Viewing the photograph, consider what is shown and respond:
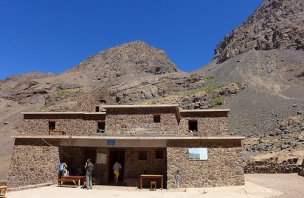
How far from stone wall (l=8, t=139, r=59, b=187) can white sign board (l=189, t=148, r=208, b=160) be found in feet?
27.4

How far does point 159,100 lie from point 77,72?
45112 mm

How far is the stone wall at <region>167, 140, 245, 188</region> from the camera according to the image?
1719cm

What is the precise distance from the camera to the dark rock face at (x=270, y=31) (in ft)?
330

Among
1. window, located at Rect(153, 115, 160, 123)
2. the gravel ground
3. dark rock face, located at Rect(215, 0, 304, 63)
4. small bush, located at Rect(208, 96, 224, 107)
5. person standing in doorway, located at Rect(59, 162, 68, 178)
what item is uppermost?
dark rock face, located at Rect(215, 0, 304, 63)

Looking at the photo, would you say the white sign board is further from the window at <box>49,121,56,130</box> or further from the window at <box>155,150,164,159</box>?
the window at <box>49,121,56,130</box>

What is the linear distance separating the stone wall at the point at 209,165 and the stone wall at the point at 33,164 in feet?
24.0

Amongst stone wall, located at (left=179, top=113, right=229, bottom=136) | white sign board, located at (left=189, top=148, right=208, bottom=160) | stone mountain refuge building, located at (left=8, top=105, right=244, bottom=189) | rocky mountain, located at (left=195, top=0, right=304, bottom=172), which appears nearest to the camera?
stone mountain refuge building, located at (left=8, top=105, right=244, bottom=189)

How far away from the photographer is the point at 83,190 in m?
16.5

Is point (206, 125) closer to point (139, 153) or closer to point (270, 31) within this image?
point (139, 153)

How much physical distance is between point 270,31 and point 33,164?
4166 inches

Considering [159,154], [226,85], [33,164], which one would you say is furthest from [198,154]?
[226,85]

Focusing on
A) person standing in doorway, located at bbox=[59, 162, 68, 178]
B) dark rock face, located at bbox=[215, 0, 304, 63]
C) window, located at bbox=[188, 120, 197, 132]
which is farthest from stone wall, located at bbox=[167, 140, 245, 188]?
dark rock face, located at bbox=[215, 0, 304, 63]

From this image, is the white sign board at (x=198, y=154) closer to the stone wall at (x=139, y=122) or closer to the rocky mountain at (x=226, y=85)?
the stone wall at (x=139, y=122)

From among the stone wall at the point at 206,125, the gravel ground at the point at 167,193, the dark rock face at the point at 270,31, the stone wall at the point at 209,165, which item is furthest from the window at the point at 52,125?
the dark rock face at the point at 270,31
